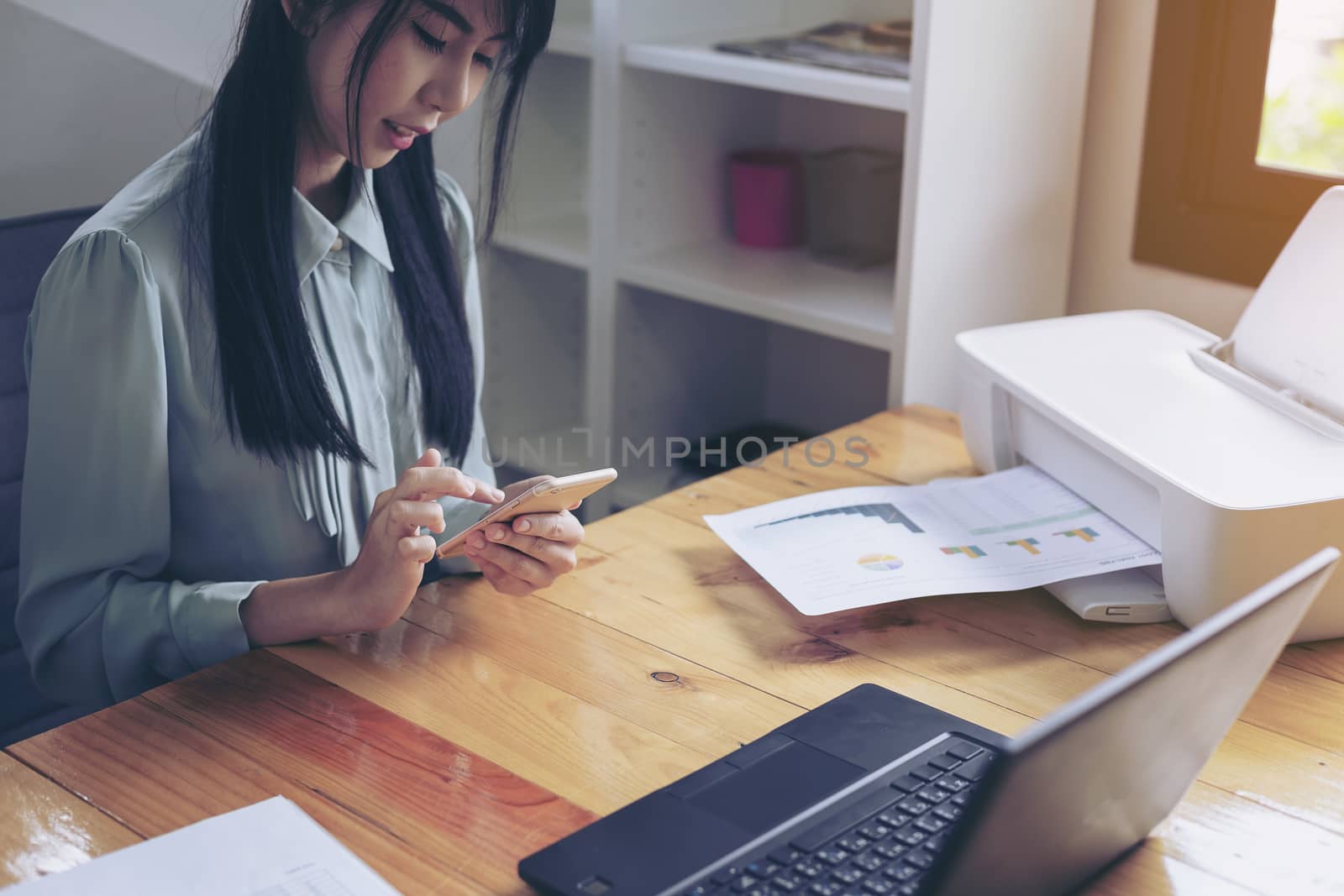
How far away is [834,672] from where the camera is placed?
983 millimetres

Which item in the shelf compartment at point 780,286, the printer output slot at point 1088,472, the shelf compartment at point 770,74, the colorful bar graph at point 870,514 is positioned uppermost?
the shelf compartment at point 770,74

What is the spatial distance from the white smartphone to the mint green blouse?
172 mm

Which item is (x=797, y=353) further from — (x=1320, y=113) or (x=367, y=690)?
(x=367, y=690)

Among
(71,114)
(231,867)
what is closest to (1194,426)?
(231,867)

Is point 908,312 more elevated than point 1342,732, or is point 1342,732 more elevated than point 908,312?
point 908,312

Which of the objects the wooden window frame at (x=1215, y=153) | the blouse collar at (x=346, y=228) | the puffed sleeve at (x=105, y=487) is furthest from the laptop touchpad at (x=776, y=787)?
the wooden window frame at (x=1215, y=153)

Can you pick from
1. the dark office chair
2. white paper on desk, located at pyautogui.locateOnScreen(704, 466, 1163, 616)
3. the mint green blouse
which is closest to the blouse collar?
the mint green blouse

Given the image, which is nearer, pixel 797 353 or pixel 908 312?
pixel 908 312

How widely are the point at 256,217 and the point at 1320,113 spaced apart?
1.16 m

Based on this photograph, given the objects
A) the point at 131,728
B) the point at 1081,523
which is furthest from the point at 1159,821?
the point at 131,728

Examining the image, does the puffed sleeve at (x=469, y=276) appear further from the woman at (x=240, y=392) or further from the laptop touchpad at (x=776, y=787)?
the laptop touchpad at (x=776, y=787)

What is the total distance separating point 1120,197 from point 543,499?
999 millimetres

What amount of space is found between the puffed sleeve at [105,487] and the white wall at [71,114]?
1.70ft

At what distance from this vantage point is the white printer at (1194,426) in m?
0.99
